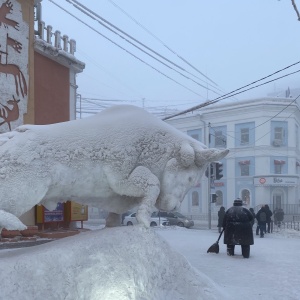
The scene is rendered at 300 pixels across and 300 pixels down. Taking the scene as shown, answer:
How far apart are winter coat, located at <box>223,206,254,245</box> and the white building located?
22.0 metres

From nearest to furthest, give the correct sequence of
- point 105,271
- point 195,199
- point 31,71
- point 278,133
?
point 105,271
point 31,71
point 278,133
point 195,199

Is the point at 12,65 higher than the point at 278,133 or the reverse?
the reverse

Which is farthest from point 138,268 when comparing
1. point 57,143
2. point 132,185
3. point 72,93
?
point 72,93

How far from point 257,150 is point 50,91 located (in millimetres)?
23624

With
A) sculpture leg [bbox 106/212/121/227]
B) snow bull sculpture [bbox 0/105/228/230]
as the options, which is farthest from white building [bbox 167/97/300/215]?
snow bull sculpture [bbox 0/105/228/230]

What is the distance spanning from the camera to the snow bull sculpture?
14.3ft

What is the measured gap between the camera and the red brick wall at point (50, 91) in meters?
12.4

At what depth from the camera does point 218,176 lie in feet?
62.3

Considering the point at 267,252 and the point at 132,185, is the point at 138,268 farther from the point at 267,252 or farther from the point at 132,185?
the point at 267,252

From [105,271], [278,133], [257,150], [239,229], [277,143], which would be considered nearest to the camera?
[105,271]

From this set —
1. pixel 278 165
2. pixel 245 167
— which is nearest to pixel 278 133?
pixel 278 165

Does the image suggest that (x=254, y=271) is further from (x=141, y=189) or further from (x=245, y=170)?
(x=245, y=170)

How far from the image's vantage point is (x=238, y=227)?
1030 centimetres

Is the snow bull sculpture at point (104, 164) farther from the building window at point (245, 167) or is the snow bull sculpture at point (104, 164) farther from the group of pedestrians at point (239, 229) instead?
the building window at point (245, 167)
